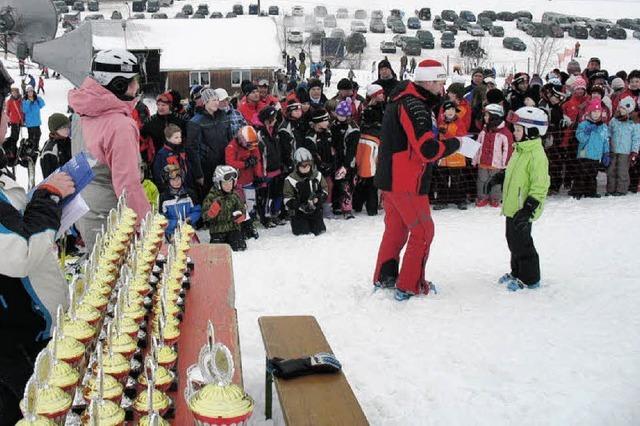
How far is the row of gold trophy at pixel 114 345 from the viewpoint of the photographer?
199 cm

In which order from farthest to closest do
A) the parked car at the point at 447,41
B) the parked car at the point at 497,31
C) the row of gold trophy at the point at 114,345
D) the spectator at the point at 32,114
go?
the parked car at the point at 497,31, the parked car at the point at 447,41, the spectator at the point at 32,114, the row of gold trophy at the point at 114,345

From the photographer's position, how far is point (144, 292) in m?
2.96

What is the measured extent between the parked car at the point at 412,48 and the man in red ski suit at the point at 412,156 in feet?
120

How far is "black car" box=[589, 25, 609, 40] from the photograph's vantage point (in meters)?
46.3

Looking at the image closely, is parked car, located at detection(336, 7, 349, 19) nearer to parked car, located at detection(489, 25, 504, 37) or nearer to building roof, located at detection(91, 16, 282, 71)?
parked car, located at detection(489, 25, 504, 37)

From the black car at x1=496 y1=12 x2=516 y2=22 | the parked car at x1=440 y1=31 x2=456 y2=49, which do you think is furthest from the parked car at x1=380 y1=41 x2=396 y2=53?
the black car at x1=496 y1=12 x2=516 y2=22

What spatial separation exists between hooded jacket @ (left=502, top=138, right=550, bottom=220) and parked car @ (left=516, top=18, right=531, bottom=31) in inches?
1884

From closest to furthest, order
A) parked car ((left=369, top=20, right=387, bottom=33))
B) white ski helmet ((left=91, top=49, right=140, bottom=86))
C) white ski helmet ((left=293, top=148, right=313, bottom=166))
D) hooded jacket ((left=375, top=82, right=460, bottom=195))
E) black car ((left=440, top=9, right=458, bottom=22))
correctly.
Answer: white ski helmet ((left=91, top=49, right=140, bottom=86)), hooded jacket ((left=375, top=82, right=460, bottom=195)), white ski helmet ((left=293, top=148, right=313, bottom=166)), parked car ((left=369, top=20, right=387, bottom=33)), black car ((left=440, top=9, right=458, bottom=22))

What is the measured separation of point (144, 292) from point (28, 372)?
0.60m

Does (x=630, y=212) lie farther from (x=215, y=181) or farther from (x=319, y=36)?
(x=319, y=36)

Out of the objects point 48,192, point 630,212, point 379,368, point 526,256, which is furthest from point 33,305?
point 630,212

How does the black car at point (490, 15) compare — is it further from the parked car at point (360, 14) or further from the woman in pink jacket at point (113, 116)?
the woman in pink jacket at point (113, 116)

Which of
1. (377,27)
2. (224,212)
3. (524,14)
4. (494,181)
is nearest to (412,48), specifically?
(377,27)

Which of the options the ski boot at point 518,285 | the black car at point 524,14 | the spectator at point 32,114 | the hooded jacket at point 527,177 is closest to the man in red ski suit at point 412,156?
the hooded jacket at point 527,177
